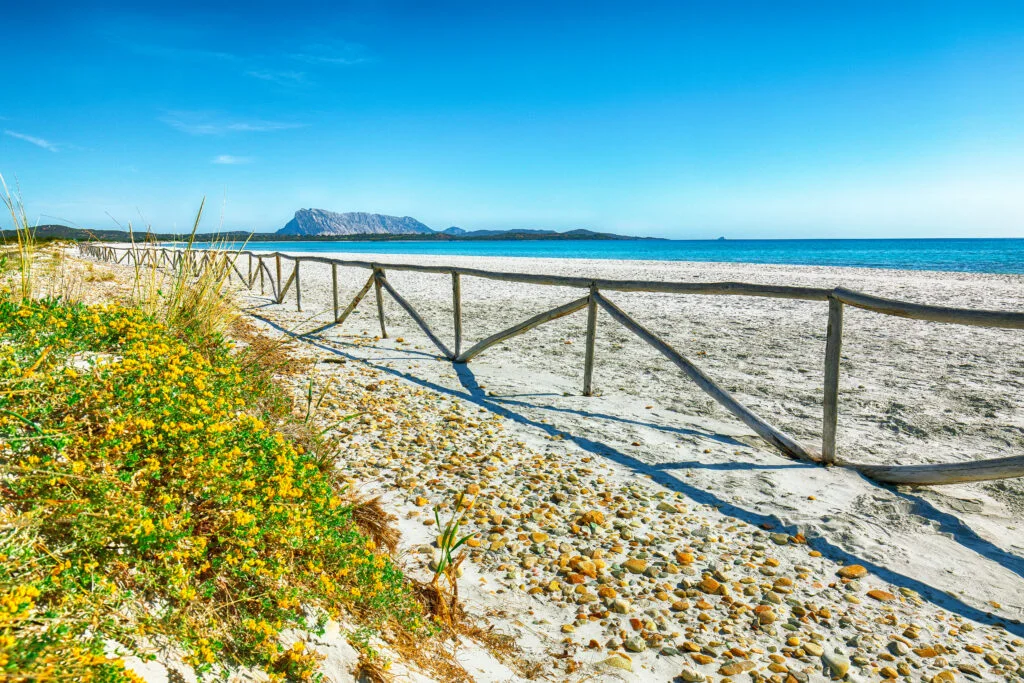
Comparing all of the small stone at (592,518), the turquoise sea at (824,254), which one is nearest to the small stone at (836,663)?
the small stone at (592,518)

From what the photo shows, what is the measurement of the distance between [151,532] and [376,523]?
1.45m

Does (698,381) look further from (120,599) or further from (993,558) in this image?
(120,599)

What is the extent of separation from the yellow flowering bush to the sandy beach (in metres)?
0.94

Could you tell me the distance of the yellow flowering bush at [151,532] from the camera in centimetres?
148

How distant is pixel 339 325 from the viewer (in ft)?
33.9

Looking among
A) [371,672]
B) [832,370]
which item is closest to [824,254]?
[832,370]

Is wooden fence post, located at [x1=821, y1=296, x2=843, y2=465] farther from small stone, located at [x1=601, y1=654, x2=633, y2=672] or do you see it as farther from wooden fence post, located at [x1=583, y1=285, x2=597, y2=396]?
small stone, located at [x1=601, y1=654, x2=633, y2=672]

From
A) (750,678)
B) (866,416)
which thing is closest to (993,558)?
(750,678)

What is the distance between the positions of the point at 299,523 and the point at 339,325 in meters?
8.58

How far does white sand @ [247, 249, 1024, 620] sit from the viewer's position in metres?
3.26

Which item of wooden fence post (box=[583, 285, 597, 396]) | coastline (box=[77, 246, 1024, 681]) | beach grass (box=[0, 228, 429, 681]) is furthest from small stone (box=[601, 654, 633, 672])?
wooden fence post (box=[583, 285, 597, 396])

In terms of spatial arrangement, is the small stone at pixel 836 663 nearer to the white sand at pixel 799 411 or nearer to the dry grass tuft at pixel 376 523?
the white sand at pixel 799 411

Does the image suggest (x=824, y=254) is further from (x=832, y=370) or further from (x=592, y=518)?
(x=592, y=518)

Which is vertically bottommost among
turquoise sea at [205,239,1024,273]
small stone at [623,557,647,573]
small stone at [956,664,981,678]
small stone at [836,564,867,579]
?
small stone at [956,664,981,678]
